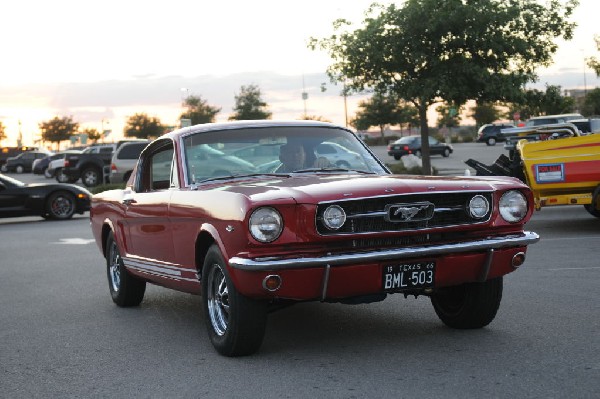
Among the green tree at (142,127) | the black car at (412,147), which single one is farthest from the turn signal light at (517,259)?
the green tree at (142,127)

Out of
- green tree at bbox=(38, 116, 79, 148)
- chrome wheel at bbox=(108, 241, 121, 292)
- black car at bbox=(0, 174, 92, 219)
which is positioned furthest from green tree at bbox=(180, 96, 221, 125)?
chrome wheel at bbox=(108, 241, 121, 292)

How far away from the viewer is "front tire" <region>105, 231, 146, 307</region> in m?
8.61

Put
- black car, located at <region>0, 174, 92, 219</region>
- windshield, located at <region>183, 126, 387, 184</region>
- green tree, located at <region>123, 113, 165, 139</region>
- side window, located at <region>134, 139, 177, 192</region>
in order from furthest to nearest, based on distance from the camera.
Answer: green tree, located at <region>123, 113, 165, 139</region> → black car, located at <region>0, 174, 92, 219</region> → side window, located at <region>134, 139, 177, 192</region> → windshield, located at <region>183, 126, 387, 184</region>

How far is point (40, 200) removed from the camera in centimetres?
2261

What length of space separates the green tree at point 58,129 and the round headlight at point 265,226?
137863 mm

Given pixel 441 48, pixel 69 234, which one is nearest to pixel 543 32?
pixel 441 48

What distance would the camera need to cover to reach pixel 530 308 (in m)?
7.51

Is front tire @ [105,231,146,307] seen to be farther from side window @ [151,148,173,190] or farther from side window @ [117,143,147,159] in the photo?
side window @ [117,143,147,159]

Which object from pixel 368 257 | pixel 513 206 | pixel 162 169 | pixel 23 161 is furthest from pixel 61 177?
pixel 368 257

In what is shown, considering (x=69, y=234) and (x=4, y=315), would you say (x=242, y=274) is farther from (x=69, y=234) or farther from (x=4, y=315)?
(x=69, y=234)

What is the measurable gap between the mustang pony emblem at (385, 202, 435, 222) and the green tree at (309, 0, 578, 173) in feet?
80.7

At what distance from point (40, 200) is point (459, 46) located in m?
15.0

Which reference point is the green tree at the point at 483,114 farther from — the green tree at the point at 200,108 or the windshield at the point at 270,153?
the windshield at the point at 270,153

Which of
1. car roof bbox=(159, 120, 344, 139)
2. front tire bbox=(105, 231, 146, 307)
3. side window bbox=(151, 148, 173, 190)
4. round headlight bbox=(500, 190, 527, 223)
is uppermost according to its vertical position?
car roof bbox=(159, 120, 344, 139)
